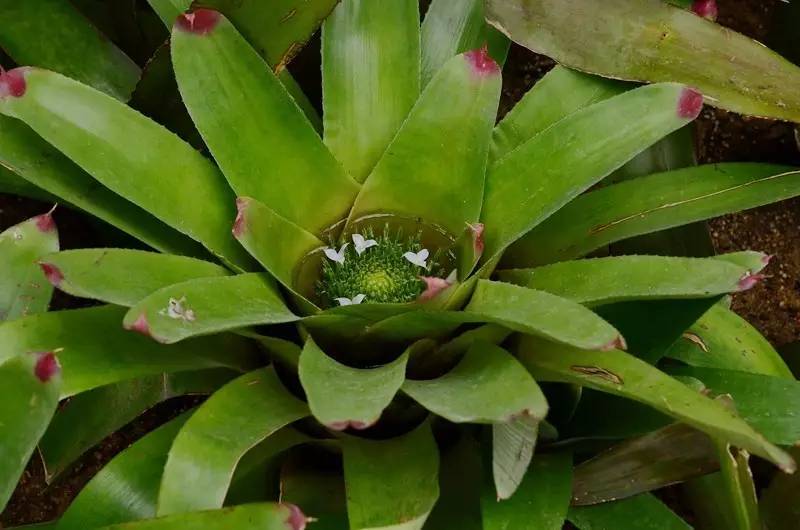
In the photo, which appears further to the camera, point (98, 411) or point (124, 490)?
point (98, 411)

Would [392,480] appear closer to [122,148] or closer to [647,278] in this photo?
[647,278]

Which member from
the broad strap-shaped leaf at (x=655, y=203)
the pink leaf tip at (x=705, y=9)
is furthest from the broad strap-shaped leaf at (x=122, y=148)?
the pink leaf tip at (x=705, y=9)

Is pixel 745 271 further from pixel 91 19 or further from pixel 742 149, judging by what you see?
pixel 91 19

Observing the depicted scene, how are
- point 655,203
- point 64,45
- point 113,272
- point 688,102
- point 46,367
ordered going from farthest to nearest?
point 64,45 < point 655,203 < point 688,102 < point 113,272 < point 46,367

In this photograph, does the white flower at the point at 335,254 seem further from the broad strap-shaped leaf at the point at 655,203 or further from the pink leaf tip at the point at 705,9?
the pink leaf tip at the point at 705,9

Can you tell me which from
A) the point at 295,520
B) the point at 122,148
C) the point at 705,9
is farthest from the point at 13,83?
the point at 705,9

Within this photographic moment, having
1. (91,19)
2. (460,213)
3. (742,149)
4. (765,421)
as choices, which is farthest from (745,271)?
(91,19)

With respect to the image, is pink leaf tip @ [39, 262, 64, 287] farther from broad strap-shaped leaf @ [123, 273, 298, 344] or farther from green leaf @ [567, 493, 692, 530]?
green leaf @ [567, 493, 692, 530]

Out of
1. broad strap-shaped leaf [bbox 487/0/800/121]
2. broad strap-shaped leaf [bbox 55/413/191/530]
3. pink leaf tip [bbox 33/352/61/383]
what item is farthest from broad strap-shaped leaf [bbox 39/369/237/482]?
broad strap-shaped leaf [bbox 487/0/800/121]
